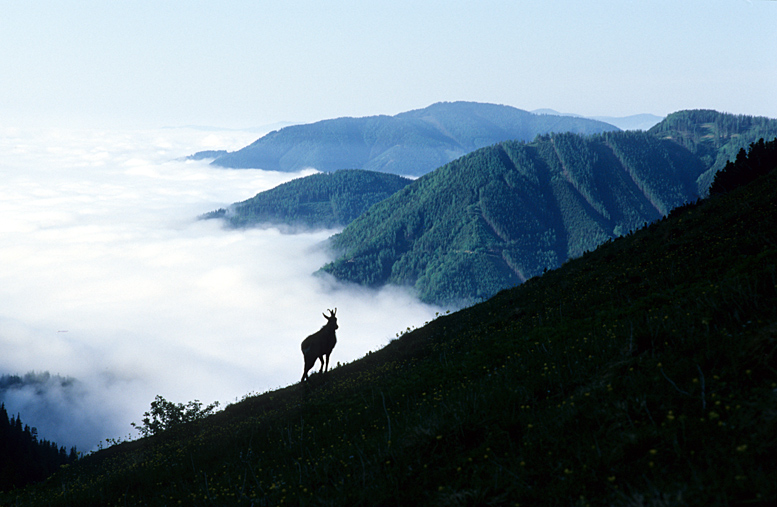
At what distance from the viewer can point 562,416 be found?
8320mm

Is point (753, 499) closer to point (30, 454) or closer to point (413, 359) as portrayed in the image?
point (413, 359)

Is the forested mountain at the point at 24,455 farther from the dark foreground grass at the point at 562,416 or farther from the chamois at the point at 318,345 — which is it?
the dark foreground grass at the point at 562,416

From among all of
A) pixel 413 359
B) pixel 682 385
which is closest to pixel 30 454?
pixel 413 359

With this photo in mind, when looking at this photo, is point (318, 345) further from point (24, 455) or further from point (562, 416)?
point (24, 455)

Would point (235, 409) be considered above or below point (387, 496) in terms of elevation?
below

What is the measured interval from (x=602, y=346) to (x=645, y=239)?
644 inches

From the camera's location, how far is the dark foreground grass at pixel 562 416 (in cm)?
640

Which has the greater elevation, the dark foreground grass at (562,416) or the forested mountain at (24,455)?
the dark foreground grass at (562,416)

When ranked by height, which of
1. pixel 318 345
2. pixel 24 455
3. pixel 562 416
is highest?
pixel 562 416

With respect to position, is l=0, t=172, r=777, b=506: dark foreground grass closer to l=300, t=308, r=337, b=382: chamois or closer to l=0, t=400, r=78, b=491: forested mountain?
l=300, t=308, r=337, b=382: chamois

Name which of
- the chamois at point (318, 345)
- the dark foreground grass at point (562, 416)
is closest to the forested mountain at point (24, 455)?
the chamois at point (318, 345)

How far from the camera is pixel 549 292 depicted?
22812 millimetres

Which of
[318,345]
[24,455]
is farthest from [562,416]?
[24,455]

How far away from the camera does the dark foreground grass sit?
6.40m
